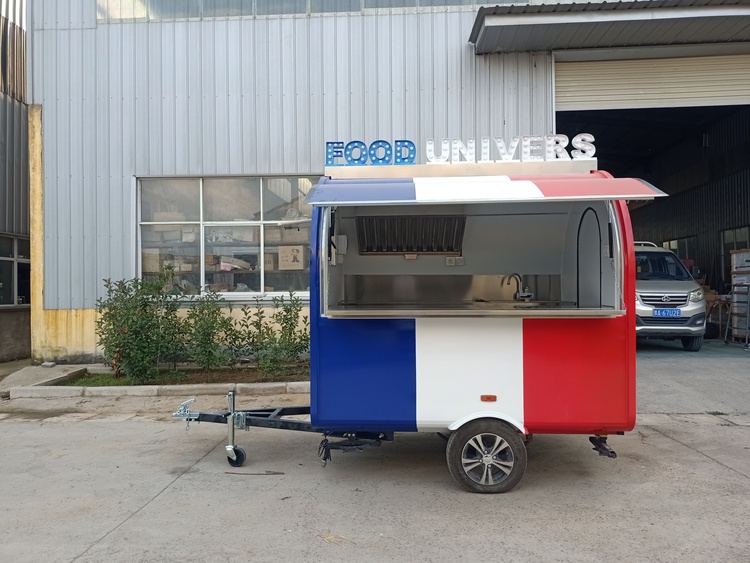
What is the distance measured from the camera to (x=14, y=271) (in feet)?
43.8

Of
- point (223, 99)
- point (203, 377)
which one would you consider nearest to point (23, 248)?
point (223, 99)

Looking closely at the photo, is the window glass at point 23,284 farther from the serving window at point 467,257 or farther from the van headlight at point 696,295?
the van headlight at point 696,295

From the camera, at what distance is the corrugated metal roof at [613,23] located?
9570mm

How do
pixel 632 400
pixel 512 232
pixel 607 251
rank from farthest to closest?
pixel 512 232, pixel 607 251, pixel 632 400

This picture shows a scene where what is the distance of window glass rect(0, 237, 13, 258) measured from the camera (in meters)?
12.9

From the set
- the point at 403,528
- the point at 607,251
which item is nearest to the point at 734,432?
the point at 607,251

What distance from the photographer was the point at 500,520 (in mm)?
4473

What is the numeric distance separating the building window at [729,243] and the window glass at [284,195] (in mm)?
12031

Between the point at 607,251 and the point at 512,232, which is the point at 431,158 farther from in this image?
the point at 607,251

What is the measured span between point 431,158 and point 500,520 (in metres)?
3.35

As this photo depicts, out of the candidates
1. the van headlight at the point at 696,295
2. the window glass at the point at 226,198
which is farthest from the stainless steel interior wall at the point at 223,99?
the van headlight at the point at 696,295

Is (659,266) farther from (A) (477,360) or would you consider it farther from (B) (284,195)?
(A) (477,360)

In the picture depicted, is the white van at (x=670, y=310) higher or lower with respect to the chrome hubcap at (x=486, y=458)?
higher

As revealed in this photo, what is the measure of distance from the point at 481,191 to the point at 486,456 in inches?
83.8
